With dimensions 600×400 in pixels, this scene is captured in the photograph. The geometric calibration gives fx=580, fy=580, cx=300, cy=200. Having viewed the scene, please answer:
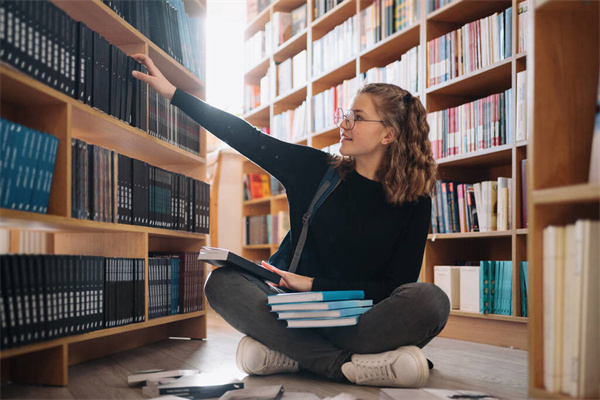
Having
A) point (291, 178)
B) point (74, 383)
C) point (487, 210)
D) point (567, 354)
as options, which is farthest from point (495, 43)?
point (74, 383)

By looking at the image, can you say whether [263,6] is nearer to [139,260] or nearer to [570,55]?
[139,260]

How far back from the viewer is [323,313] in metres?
1.54

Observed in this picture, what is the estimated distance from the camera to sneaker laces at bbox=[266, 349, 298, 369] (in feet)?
5.56

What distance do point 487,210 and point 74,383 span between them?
1.90 m

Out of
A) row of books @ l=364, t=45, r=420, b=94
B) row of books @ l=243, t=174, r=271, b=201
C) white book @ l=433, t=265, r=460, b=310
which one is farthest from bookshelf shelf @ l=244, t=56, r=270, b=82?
white book @ l=433, t=265, r=460, b=310

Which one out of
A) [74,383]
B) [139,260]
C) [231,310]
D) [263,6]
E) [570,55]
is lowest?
[74,383]

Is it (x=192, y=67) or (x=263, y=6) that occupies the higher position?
(x=263, y=6)

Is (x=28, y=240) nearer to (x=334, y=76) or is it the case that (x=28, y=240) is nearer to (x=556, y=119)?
(x=556, y=119)

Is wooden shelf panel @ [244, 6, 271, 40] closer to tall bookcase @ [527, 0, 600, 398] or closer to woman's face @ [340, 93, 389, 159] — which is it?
woman's face @ [340, 93, 389, 159]

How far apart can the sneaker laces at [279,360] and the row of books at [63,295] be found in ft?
1.69

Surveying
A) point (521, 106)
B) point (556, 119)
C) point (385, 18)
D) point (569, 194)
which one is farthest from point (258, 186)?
point (569, 194)

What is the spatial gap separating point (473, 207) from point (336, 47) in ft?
5.28

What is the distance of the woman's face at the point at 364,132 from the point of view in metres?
1.93

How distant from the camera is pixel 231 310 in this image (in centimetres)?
173
